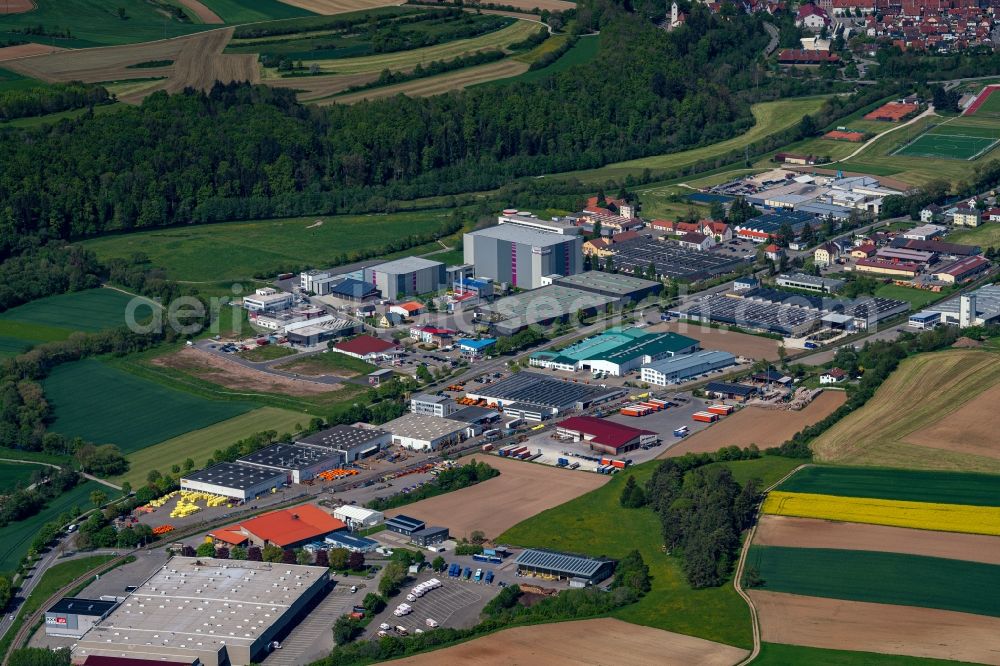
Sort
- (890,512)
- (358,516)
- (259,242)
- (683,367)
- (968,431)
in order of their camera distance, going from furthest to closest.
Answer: (259,242) < (683,367) < (968,431) < (358,516) < (890,512)

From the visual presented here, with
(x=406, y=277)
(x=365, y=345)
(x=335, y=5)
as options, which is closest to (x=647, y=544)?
(x=365, y=345)

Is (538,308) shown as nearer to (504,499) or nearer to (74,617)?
(504,499)

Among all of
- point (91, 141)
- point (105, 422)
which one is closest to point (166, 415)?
point (105, 422)

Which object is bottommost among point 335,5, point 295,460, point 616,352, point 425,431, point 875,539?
point 295,460

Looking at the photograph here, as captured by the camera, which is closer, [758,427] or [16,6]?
[758,427]

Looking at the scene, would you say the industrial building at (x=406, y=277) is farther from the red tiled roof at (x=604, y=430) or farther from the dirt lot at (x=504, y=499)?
the dirt lot at (x=504, y=499)

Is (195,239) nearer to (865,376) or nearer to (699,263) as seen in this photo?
(699,263)
